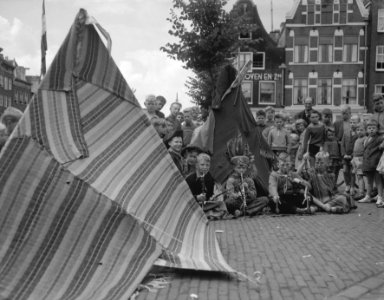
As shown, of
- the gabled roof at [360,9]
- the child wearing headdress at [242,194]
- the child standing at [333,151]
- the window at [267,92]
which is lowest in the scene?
the child wearing headdress at [242,194]

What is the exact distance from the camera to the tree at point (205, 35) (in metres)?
18.8

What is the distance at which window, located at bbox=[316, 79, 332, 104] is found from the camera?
40.6 meters

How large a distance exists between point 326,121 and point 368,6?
33.4 m

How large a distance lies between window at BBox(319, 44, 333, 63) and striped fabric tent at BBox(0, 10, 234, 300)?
37.3 m

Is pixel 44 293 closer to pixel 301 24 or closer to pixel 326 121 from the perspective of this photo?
pixel 326 121

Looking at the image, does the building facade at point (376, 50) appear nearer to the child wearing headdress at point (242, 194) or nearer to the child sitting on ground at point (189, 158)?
the child wearing headdress at point (242, 194)

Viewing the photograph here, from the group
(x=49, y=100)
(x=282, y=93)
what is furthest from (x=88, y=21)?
(x=282, y=93)

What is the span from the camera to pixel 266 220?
27.6 feet

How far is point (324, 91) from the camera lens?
4069cm

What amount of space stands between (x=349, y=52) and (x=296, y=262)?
125 feet

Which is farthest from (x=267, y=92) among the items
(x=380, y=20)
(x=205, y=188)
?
(x=205, y=188)

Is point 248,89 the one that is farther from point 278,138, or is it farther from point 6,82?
point 6,82

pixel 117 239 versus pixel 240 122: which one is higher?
pixel 240 122

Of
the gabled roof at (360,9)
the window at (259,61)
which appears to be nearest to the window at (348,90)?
the gabled roof at (360,9)
